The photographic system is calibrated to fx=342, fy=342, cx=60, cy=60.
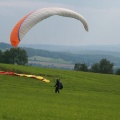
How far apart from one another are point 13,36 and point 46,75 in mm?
22263

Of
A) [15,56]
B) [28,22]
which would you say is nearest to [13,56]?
[15,56]

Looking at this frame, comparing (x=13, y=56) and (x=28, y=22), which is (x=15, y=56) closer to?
(x=13, y=56)

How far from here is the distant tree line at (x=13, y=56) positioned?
4119 inches

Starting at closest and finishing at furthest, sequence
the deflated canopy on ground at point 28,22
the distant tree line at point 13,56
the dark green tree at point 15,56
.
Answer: the deflated canopy on ground at point 28,22 < the distant tree line at point 13,56 < the dark green tree at point 15,56

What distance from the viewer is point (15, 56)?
113 m

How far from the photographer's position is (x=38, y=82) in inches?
1478

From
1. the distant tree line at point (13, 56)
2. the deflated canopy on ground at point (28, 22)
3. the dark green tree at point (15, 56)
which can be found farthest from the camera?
the dark green tree at point (15, 56)

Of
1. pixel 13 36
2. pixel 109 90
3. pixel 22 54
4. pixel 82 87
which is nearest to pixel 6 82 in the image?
pixel 82 87

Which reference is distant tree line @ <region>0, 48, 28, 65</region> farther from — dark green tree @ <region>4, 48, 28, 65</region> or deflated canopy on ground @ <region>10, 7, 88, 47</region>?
deflated canopy on ground @ <region>10, 7, 88, 47</region>

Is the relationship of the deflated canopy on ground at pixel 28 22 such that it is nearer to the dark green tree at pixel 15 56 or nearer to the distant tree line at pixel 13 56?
the distant tree line at pixel 13 56

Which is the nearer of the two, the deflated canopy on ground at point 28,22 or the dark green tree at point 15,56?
the deflated canopy on ground at point 28,22

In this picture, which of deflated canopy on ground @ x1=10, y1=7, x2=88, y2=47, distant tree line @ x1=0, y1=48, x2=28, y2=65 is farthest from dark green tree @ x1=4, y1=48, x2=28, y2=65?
deflated canopy on ground @ x1=10, y1=7, x2=88, y2=47

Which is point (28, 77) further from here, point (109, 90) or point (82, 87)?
point (109, 90)

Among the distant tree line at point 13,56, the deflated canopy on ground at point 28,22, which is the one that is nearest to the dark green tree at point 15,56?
the distant tree line at point 13,56
